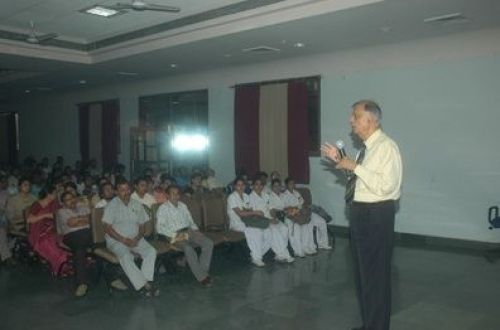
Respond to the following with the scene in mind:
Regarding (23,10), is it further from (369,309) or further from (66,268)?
(369,309)

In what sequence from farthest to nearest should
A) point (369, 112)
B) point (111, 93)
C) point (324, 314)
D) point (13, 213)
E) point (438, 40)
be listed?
point (111, 93) < point (438, 40) < point (13, 213) < point (324, 314) < point (369, 112)

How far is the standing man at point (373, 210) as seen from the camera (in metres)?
2.88

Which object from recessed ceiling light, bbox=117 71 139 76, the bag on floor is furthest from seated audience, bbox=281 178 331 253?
recessed ceiling light, bbox=117 71 139 76

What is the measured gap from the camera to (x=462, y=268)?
5762mm

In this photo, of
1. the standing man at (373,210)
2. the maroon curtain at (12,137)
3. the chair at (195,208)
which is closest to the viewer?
the standing man at (373,210)

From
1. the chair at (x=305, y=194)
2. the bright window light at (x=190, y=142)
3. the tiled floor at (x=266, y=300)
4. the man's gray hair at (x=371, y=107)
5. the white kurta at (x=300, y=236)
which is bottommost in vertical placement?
the tiled floor at (x=266, y=300)

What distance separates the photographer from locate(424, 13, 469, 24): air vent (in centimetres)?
570

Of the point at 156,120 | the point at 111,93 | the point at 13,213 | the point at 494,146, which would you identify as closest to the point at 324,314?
the point at 494,146

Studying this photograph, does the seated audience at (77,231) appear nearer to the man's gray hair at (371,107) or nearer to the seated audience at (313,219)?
the seated audience at (313,219)

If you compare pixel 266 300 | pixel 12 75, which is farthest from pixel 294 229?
pixel 12 75

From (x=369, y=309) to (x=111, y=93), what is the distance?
10.4 metres

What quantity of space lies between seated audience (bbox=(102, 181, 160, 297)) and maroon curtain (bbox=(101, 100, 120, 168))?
708 centimetres

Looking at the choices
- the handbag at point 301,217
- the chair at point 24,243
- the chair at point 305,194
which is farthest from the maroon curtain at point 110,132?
the handbag at point 301,217

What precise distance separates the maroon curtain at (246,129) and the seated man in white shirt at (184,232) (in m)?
3.49
